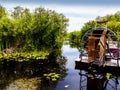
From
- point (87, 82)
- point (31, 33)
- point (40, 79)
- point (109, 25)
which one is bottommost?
point (87, 82)

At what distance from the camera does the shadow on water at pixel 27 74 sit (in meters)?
21.8

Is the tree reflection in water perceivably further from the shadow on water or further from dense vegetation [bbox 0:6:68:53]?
dense vegetation [bbox 0:6:68:53]

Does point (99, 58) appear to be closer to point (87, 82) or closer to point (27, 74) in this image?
point (87, 82)

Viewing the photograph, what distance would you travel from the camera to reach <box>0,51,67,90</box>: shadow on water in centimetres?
2181

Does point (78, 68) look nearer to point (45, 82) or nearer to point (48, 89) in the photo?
point (45, 82)

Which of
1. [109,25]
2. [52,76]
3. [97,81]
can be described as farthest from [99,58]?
[109,25]

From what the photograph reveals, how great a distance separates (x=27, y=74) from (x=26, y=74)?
0.10 metres

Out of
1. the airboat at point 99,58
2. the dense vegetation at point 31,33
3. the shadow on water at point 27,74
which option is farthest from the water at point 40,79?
the dense vegetation at point 31,33

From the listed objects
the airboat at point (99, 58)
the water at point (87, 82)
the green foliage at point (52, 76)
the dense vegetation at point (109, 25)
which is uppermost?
the dense vegetation at point (109, 25)

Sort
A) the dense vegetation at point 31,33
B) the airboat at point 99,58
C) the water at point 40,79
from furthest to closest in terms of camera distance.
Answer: the dense vegetation at point 31,33 → the airboat at point 99,58 → the water at point 40,79

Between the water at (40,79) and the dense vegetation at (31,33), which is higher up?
the dense vegetation at (31,33)

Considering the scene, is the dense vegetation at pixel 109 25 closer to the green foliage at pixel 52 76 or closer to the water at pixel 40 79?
the water at pixel 40 79

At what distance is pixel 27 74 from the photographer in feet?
88.6

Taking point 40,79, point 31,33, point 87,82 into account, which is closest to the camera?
point 87,82
